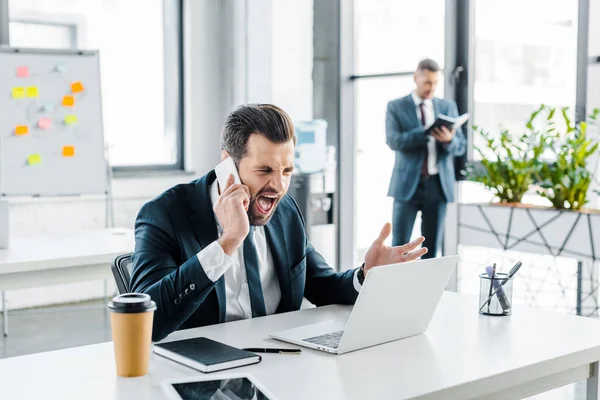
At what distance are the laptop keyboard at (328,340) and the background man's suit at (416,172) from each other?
325 centimetres

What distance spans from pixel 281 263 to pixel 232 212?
327 millimetres

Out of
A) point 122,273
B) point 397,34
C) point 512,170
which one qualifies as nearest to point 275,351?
point 122,273

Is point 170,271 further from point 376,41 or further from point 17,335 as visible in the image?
point 376,41

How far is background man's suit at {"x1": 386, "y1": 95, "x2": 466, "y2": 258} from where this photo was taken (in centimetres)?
489

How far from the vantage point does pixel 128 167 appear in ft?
18.5

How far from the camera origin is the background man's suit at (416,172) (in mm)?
4891

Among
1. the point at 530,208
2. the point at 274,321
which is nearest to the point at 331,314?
the point at 274,321

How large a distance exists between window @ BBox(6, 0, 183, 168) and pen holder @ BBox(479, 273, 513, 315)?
13.0 feet

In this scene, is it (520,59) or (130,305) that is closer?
(130,305)

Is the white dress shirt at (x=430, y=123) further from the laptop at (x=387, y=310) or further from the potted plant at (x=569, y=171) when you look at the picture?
the laptop at (x=387, y=310)

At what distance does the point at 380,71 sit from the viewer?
225 inches

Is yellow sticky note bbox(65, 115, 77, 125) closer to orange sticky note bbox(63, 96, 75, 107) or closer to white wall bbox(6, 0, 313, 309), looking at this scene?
orange sticky note bbox(63, 96, 75, 107)

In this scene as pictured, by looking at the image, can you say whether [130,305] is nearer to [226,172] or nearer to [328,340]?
[328,340]

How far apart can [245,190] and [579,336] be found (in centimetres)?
88
